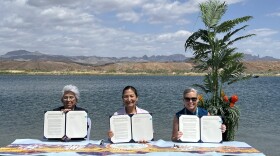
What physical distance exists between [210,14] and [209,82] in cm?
230

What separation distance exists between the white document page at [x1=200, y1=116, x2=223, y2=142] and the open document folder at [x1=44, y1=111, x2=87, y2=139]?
2458 mm

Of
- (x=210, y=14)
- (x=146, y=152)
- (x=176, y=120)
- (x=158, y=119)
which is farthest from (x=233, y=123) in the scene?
(x=158, y=119)

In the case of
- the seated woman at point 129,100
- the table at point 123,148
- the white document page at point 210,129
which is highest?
the seated woman at point 129,100

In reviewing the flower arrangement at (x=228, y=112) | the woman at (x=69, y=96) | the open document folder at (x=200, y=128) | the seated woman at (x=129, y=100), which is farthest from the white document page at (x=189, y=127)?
the flower arrangement at (x=228, y=112)

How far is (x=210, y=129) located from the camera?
7.68 metres

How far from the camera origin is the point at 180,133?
761cm

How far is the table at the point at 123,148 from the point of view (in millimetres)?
6828

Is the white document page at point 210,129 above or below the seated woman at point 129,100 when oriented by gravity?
below

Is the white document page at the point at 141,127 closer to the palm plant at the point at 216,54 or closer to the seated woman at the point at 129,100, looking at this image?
the seated woman at the point at 129,100

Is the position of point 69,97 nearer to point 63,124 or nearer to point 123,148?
point 63,124

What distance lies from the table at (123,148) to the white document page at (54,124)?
0.67ft

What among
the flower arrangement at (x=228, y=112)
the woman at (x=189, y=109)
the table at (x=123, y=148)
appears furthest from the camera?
the flower arrangement at (x=228, y=112)

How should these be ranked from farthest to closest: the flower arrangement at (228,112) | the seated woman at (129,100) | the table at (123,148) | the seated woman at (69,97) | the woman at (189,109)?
the flower arrangement at (228,112), the seated woman at (69,97), the seated woman at (129,100), the woman at (189,109), the table at (123,148)

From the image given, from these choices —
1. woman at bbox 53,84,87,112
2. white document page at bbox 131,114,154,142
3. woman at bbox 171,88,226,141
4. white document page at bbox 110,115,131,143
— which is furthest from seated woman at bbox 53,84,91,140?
woman at bbox 171,88,226,141
